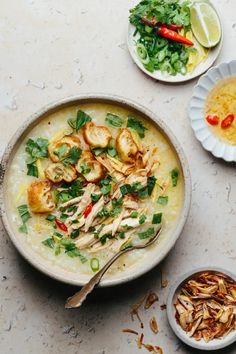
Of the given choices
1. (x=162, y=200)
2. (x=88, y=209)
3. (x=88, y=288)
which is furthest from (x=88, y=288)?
(x=162, y=200)

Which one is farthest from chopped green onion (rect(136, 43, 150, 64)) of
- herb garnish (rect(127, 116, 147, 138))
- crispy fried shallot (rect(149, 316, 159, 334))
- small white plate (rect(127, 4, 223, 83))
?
crispy fried shallot (rect(149, 316, 159, 334))

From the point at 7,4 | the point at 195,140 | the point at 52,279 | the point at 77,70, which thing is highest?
the point at 7,4

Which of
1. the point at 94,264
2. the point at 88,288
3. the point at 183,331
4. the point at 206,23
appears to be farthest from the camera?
the point at 206,23

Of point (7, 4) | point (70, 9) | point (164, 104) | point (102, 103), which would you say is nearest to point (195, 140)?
point (164, 104)

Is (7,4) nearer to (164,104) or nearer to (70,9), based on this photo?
(70,9)

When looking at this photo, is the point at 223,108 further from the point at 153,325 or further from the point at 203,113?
the point at 153,325

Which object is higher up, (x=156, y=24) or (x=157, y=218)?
(x=156, y=24)
